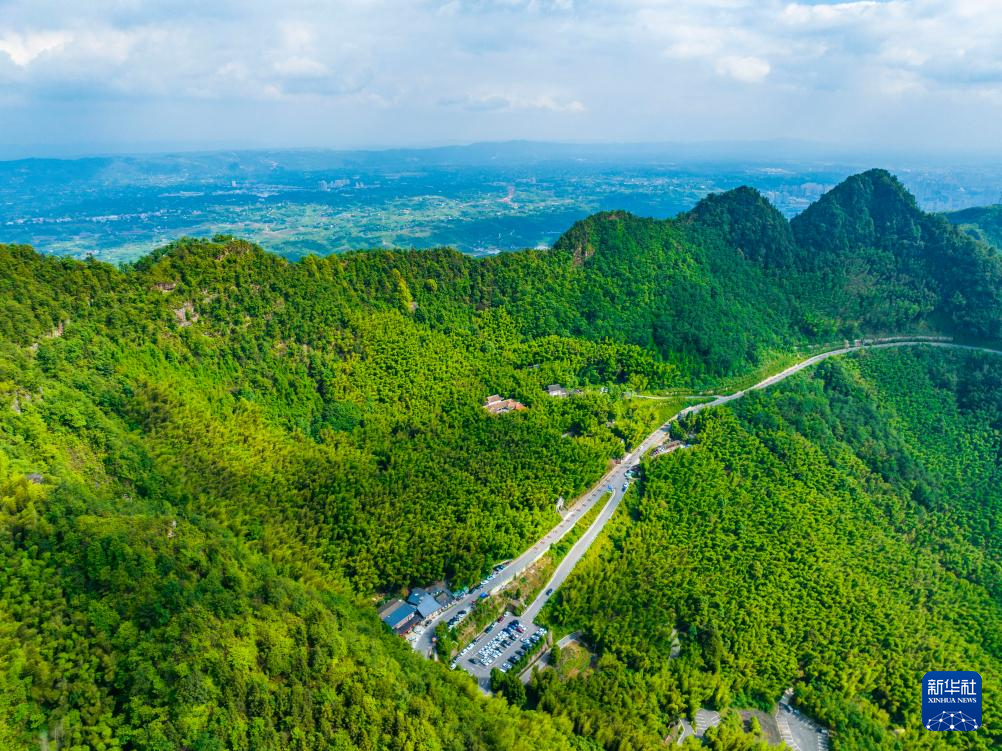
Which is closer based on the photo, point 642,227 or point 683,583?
point 683,583

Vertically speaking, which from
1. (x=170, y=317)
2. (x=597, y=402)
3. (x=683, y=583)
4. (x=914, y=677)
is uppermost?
(x=170, y=317)

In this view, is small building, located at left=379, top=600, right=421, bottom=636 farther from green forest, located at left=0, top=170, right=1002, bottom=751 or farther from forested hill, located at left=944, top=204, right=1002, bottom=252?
forested hill, located at left=944, top=204, right=1002, bottom=252

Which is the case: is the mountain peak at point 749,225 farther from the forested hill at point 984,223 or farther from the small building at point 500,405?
the small building at point 500,405

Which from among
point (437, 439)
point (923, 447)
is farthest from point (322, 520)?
point (923, 447)

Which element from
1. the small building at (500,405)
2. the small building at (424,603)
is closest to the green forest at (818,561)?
the small building at (424,603)

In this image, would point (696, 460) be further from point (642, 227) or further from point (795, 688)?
point (642, 227)

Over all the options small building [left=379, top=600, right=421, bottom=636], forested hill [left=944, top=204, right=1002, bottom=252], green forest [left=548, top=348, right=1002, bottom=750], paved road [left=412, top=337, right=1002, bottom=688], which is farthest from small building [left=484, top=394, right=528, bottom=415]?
forested hill [left=944, top=204, right=1002, bottom=252]

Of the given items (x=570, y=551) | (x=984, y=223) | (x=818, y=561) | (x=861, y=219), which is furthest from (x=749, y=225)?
(x=570, y=551)
